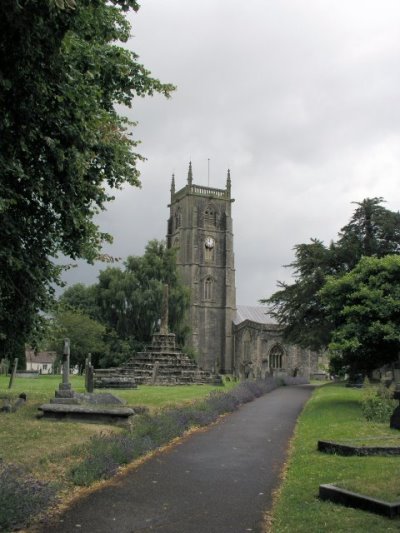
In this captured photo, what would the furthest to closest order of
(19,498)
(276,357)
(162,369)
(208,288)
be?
(208,288) → (276,357) → (162,369) → (19,498)

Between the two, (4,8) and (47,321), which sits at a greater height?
(4,8)

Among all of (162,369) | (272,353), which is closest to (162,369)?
(162,369)

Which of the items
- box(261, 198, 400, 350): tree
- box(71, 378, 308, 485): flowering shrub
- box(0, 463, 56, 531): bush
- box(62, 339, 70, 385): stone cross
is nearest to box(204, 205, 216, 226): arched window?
box(261, 198, 400, 350): tree

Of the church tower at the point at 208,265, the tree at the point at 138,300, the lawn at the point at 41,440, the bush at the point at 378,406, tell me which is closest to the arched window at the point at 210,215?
the church tower at the point at 208,265

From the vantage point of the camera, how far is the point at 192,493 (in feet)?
24.7

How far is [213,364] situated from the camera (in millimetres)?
69688

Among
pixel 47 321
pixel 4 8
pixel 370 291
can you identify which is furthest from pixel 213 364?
pixel 4 8

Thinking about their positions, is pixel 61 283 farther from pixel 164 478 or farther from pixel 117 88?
pixel 164 478

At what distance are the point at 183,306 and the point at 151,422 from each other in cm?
4060

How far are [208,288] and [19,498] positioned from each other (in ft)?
216

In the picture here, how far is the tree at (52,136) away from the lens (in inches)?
241

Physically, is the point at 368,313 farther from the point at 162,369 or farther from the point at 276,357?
the point at 276,357

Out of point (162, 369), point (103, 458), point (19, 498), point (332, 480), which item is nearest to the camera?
point (19, 498)

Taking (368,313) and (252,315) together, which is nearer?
(368,313)
